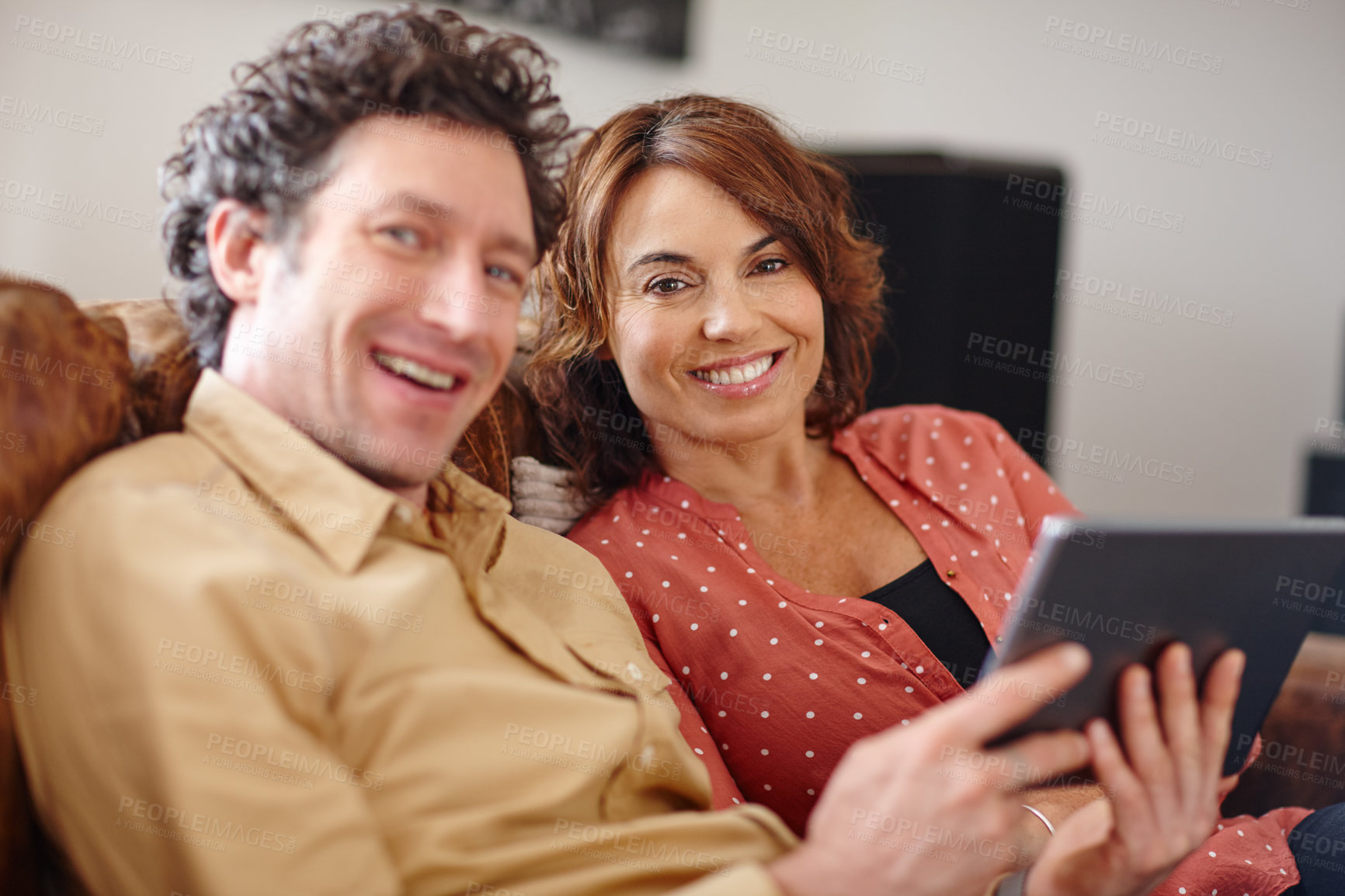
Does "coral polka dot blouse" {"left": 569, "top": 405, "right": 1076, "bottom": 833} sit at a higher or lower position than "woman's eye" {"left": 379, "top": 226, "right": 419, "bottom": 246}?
lower

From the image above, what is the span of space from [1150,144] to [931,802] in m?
2.91

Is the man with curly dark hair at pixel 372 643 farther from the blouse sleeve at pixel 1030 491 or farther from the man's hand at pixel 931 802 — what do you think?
the blouse sleeve at pixel 1030 491

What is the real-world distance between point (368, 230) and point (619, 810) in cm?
56

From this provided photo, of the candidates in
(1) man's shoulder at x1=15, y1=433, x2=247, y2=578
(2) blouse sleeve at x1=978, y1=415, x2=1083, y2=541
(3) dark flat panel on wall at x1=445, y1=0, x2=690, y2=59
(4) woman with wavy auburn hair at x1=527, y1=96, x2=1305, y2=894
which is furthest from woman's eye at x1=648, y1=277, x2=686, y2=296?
(3) dark flat panel on wall at x1=445, y1=0, x2=690, y2=59

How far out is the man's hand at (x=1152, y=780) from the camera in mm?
833

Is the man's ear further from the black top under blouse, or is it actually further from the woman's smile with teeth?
the black top under blouse

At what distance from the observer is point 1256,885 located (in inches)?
44.6

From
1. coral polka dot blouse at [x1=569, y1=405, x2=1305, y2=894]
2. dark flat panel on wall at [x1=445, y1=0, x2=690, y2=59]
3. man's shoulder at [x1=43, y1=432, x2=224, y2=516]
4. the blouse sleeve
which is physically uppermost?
dark flat panel on wall at [x1=445, y1=0, x2=690, y2=59]

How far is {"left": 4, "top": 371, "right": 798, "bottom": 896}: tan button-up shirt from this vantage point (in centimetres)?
63

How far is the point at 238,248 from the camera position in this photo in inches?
33.4

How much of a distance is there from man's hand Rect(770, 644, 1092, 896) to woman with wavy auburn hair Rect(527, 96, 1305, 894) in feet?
1.23

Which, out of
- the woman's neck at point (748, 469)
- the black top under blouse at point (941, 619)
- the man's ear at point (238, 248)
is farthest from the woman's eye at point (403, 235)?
the black top under blouse at point (941, 619)

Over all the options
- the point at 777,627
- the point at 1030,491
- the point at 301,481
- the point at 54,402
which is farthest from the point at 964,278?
the point at 54,402

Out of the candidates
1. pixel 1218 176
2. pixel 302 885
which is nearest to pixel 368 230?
pixel 302 885
